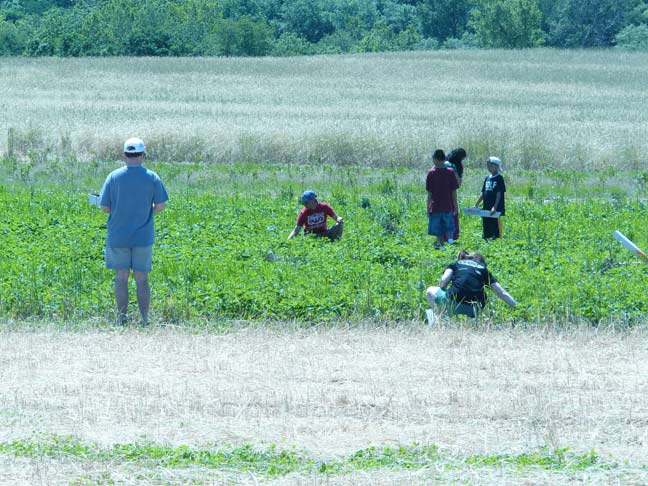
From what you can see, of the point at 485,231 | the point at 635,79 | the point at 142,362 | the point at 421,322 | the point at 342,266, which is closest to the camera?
the point at 142,362

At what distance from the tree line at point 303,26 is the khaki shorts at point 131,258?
60.5 metres

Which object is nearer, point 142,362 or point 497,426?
point 497,426

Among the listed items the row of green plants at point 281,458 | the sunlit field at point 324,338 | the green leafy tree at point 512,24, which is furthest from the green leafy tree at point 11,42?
the row of green plants at point 281,458

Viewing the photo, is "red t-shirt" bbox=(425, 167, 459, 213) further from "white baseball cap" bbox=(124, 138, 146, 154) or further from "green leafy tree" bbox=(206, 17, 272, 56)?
"green leafy tree" bbox=(206, 17, 272, 56)

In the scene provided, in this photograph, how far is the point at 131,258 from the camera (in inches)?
419

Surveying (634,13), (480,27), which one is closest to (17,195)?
(480,27)

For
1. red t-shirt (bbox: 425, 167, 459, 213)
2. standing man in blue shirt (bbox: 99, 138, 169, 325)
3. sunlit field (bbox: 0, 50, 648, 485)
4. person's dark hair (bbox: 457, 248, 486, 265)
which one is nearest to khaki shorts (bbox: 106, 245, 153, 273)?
standing man in blue shirt (bbox: 99, 138, 169, 325)

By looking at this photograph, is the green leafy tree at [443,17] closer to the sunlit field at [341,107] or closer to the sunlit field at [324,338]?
the sunlit field at [341,107]

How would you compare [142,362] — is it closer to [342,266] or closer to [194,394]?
[194,394]

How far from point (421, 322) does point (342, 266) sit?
1.84 meters

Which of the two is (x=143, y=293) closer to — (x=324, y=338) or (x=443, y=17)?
(x=324, y=338)

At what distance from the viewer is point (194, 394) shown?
26.3 ft

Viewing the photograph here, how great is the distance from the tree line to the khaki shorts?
60.5 metres

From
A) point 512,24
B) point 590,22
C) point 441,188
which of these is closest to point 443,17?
point 590,22
